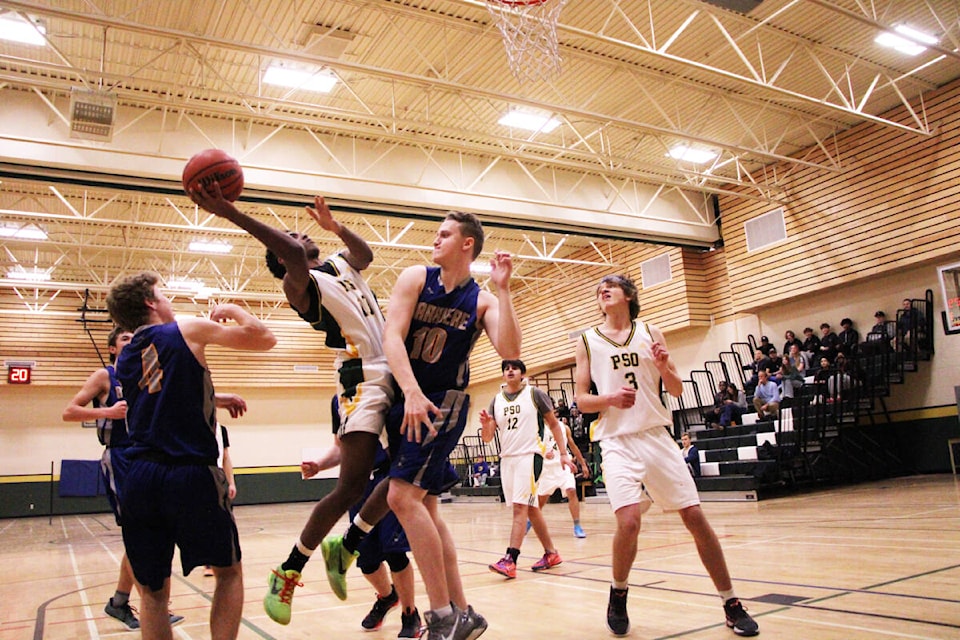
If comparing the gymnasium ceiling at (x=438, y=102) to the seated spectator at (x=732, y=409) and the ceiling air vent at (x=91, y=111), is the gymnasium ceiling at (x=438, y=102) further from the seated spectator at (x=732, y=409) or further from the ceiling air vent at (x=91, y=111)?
the seated spectator at (x=732, y=409)

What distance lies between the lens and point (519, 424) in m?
6.30

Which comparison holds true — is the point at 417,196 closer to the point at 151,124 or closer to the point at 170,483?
the point at 151,124

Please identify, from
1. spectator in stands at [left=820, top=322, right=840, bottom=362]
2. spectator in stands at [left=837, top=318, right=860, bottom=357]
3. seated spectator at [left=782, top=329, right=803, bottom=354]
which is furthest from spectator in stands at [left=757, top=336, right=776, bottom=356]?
spectator in stands at [left=837, top=318, right=860, bottom=357]

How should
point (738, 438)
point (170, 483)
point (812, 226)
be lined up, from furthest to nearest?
point (812, 226)
point (738, 438)
point (170, 483)

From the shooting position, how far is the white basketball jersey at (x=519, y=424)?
6.28 metres

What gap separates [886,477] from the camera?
13766 mm

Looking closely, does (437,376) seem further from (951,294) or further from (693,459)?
(951,294)

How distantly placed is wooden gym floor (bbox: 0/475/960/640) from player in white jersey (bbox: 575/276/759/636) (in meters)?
0.25

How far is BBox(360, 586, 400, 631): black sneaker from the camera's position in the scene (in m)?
3.66

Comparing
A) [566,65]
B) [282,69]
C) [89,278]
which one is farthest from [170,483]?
[89,278]

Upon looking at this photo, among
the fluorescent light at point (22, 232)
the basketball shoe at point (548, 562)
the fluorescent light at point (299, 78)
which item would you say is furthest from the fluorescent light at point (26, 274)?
the basketball shoe at point (548, 562)

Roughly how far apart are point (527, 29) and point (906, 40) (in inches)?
227

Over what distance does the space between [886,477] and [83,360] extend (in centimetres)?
2198

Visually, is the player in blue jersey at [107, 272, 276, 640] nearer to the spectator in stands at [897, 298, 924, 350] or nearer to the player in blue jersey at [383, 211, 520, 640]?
the player in blue jersey at [383, 211, 520, 640]
